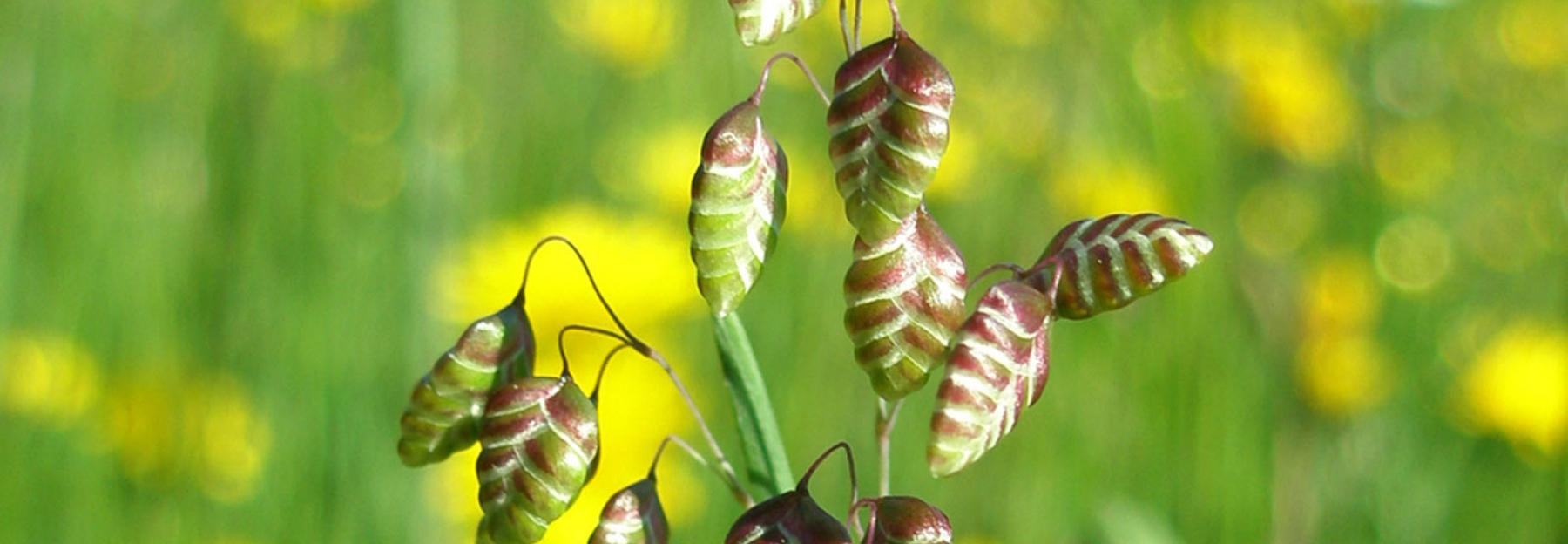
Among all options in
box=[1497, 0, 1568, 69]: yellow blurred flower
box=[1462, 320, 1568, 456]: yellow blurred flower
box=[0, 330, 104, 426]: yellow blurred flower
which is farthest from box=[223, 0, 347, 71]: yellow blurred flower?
box=[1497, 0, 1568, 69]: yellow blurred flower

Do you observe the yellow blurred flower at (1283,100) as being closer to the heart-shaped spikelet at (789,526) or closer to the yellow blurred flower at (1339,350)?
the yellow blurred flower at (1339,350)

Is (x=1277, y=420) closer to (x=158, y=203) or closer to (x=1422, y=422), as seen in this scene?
(x=1422, y=422)

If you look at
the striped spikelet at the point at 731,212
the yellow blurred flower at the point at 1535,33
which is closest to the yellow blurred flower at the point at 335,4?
the striped spikelet at the point at 731,212

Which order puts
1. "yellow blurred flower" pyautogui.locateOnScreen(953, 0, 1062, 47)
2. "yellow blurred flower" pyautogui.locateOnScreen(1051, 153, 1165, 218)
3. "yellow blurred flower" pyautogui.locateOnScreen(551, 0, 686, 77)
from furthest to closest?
"yellow blurred flower" pyautogui.locateOnScreen(953, 0, 1062, 47) < "yellow blurred flower" pyautogui.locateOnScreen(551, 0, 686, 77) < "yellow blurred flower" pyautogui.locateOnScreen(1051, 153, 1165, 218)

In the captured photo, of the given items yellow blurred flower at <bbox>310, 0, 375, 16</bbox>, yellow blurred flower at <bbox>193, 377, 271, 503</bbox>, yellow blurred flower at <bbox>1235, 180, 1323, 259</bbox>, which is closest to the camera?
yellow blurred flower at <bbox>193, 377, 271, 503</bbox>

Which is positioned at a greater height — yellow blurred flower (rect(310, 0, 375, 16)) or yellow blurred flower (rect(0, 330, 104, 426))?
yellow blurred flower (rect(310, 0, 375, 16))

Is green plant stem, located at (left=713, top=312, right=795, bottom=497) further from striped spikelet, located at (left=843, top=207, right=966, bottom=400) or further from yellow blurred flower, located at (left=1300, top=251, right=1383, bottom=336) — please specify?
yellow blurred flower, located at (left=1300, top=251, right=1383, bottom=336)

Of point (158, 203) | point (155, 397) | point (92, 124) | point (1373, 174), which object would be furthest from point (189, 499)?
point (1373, 174)
